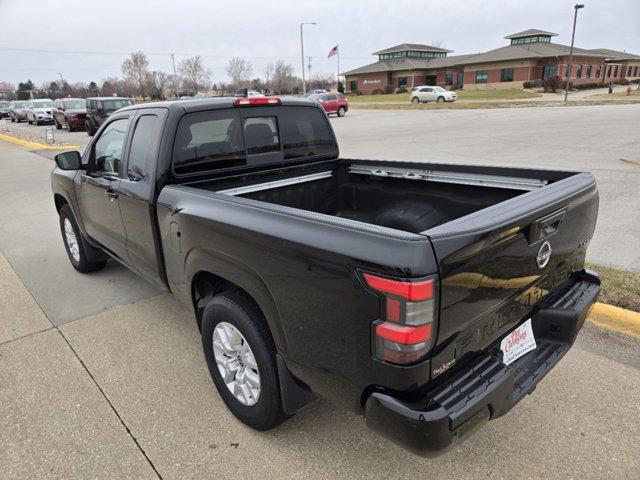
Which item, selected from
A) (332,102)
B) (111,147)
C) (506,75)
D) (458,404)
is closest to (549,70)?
(506,75)

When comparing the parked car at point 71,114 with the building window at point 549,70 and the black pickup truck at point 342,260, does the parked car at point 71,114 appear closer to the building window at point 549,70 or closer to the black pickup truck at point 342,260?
the black pickup truck at point 342,260

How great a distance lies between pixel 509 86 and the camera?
206ft

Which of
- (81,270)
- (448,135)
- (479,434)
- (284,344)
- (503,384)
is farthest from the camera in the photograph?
(448,135)

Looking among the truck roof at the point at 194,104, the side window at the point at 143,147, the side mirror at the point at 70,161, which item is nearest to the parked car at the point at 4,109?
the side mirror at the point at 70,161

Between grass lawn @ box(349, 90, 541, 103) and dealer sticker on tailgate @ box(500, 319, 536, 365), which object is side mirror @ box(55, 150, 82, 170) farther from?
grass lawn @ box(349, 90, 541, 103)

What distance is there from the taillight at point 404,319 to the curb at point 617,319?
235cm

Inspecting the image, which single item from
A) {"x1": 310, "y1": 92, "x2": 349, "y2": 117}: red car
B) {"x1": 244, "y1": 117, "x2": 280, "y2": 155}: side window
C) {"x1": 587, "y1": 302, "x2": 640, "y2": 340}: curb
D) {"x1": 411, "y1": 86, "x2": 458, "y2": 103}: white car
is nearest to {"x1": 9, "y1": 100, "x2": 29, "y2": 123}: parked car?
{"x1": 310, "y1": 92, "x2": 349, "y2": 117}: red car

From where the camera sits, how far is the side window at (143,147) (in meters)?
3.24

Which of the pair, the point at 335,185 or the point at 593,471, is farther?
the point at 335,185

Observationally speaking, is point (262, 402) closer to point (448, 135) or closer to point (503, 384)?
point (503, 384)

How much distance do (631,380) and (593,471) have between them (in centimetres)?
97

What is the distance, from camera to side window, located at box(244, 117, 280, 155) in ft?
11.7

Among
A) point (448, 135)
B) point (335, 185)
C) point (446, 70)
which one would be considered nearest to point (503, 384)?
point (335, 185)

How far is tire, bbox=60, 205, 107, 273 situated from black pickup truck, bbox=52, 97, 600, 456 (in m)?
1.01
